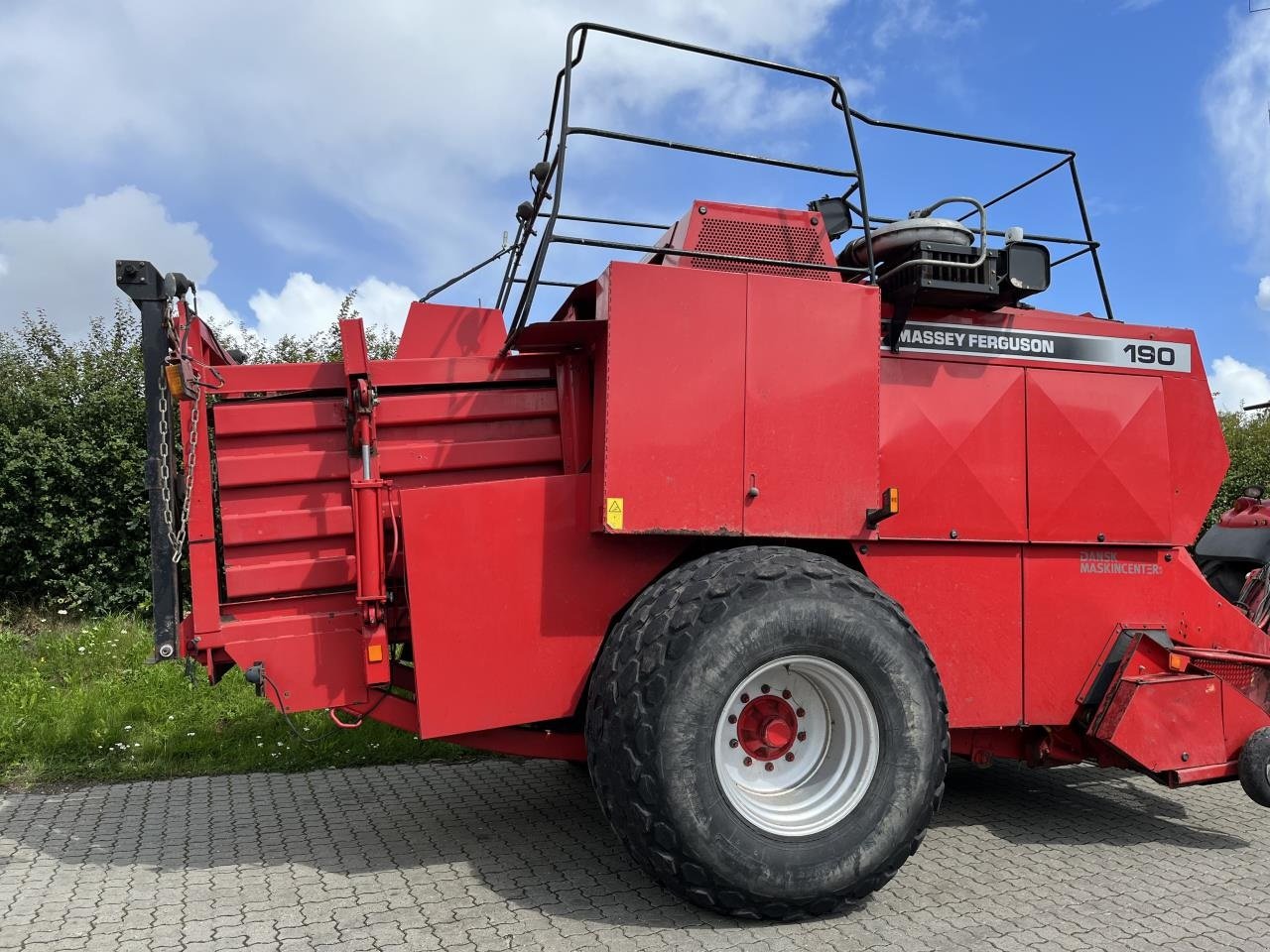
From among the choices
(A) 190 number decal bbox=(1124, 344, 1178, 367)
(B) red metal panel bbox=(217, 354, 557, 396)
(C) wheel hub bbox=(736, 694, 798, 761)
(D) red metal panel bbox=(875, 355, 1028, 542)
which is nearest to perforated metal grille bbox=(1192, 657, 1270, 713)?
(D) red metal panel bbox=(875, 355, 1028, 542)

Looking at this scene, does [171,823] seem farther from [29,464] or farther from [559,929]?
[29,464]

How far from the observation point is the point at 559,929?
350 centimetres

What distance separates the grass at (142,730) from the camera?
5906mm

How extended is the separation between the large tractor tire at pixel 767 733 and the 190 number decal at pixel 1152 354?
80.5 inches

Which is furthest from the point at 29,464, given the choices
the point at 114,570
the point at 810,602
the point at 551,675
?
the point at 810,602

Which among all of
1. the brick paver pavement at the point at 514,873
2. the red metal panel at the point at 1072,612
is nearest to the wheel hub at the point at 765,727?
the brick paver pavement at the point at 514,873

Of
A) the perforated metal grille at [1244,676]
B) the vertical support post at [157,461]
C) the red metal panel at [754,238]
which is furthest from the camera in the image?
the perforated metal grille at [1244,676]

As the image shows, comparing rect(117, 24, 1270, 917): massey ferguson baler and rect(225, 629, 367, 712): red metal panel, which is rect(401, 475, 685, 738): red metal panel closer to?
rect(117, 24, 1270, 917): massey ferguson baler

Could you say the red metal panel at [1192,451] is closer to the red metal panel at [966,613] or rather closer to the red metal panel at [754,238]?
the red metal panel at [966,613]

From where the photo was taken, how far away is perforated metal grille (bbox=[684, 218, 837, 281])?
423 centimetres

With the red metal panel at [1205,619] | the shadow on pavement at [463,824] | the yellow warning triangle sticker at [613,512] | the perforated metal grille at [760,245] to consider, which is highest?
the perforated metal grille at [760,245]

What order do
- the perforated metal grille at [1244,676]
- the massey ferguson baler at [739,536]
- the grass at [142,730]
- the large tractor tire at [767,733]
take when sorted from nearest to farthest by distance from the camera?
the large tractor tire at [767,733]
the massey ferguson baler at [739,536]
the perforated metal grille at [1244,676]
the grass at [142,730]

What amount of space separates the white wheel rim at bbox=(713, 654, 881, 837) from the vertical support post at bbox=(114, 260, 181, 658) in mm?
2295

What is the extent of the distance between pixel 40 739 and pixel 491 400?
4.16m
